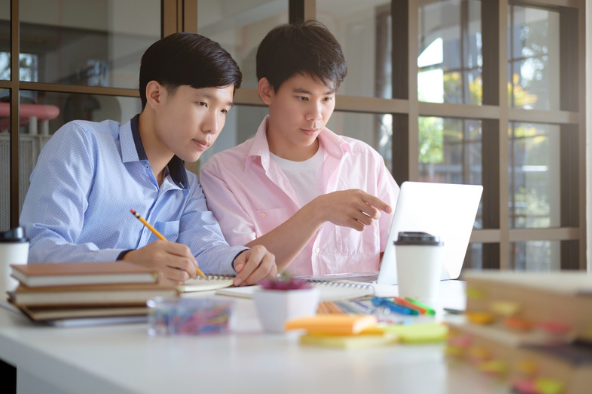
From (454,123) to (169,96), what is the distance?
6.18 feet

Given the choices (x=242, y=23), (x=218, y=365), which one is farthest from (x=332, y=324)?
(x=242, y=23)

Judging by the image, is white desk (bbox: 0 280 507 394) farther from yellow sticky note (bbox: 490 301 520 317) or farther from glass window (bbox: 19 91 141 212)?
glass window (bbox: 19 91 141 212)

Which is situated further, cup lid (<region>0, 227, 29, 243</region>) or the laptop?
the laptop

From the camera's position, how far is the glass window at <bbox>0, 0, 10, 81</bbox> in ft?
6.55

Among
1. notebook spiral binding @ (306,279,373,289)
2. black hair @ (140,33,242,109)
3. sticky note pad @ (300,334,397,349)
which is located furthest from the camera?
black hair @ (140,33,242,109)

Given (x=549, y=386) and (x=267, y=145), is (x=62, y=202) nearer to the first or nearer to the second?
(x=267, y=145)

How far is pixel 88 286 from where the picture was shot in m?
0.87

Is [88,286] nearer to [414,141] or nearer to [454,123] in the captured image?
[414,141]

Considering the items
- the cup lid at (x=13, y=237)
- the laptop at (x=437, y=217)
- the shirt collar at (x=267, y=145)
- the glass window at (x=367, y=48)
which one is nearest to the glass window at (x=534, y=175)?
the glass window at (x=367, y=48)

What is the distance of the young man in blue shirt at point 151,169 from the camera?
4.95ft

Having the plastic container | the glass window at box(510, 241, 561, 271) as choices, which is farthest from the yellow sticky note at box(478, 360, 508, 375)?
the glass window at box(510, 241, 561, 271)

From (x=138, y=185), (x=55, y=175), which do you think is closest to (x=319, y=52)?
(x=138, y=185)

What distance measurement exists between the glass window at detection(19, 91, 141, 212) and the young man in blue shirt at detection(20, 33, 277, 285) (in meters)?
0.43

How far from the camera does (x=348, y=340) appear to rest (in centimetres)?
72
